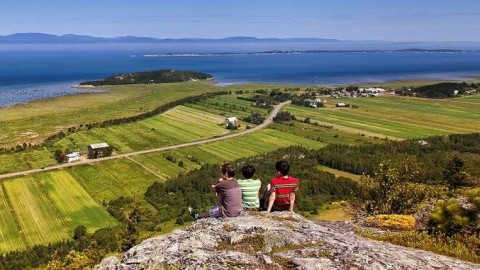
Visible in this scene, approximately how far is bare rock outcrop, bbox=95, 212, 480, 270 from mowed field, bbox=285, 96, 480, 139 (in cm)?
9977

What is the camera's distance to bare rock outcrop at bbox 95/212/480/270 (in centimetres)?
1178

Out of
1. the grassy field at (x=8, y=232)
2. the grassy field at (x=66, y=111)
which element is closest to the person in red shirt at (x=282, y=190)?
the grassy field at (x=8, y=232)

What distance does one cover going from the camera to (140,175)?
79.6m

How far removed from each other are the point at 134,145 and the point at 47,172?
79.4ft

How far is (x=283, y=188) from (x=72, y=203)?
5559 cm

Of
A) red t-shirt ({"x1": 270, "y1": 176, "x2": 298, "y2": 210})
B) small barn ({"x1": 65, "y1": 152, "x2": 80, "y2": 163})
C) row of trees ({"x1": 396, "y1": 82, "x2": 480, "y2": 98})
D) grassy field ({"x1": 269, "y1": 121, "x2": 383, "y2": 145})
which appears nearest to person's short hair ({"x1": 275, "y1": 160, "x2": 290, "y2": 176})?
red t-shirt ({"x1": 270, "y1": 176, "x2": 298, "y2": 210})

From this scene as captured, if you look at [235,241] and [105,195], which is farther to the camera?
[105,195]

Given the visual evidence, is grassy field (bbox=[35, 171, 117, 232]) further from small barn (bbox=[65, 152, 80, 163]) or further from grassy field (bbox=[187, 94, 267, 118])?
grassy field (bbox=[187, 94, 267, 118])

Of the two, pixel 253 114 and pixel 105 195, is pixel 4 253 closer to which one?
pixel 105 195

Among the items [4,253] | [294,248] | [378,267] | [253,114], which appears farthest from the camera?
[253,114]

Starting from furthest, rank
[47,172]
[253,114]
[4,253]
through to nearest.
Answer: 1. [253,114]
2. [47,172]
3. [4,253]

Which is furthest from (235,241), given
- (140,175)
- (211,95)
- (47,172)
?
(211,95)

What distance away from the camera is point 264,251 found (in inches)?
497

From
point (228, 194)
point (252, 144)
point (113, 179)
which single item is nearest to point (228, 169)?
point (228, 194)
